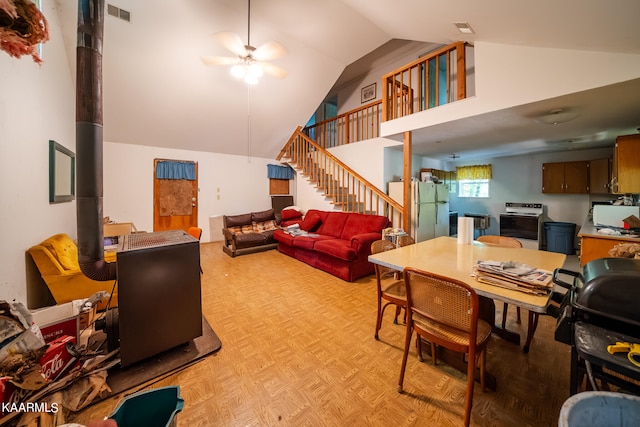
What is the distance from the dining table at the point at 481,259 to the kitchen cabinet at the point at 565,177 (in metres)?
4.61

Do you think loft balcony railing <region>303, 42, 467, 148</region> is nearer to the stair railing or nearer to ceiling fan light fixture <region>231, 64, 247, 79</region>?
the stair railing

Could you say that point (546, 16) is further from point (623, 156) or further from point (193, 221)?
point (193, 221)

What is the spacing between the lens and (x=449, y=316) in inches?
51.8

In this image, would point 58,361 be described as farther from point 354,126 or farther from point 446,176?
point 446,176

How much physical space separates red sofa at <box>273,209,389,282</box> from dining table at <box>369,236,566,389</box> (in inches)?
53.6

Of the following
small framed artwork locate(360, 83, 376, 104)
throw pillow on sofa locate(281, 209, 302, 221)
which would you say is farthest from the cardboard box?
small framed artwork locate(360, 83, 376, 104)

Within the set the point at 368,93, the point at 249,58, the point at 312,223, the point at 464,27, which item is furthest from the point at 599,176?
the point at 249,58

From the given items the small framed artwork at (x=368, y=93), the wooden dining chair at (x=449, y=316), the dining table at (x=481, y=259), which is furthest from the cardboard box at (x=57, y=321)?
the small framed artwork at (x=368, y=93)

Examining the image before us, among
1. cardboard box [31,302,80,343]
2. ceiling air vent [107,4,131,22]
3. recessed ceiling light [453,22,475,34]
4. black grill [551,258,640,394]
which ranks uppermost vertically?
ceiling air vent [107,4,131,22]

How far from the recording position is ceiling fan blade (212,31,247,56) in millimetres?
2821

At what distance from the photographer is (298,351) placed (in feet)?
6.45

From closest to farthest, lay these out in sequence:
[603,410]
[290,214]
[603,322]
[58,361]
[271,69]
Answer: [603,410] < [603,322] < [58,361] < [271,69] < [290,214]

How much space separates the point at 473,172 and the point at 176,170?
7.65 metres

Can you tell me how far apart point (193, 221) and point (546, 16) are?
21.9 feet
